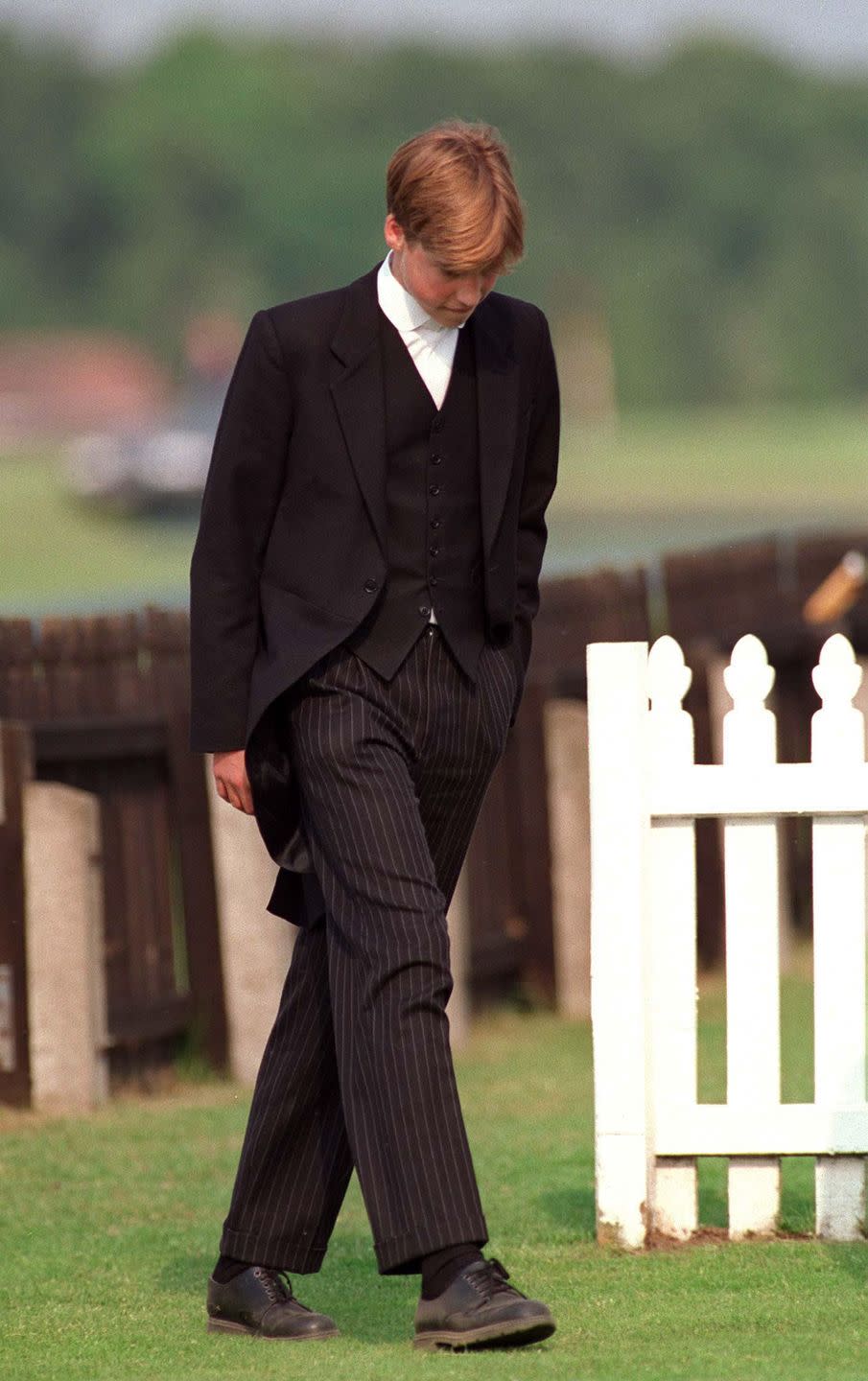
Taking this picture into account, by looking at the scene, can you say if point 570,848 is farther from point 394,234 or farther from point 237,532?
point 394,234

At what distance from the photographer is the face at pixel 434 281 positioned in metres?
4.00

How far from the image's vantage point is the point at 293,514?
414 cm

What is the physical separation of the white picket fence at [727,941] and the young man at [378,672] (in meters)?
0.54

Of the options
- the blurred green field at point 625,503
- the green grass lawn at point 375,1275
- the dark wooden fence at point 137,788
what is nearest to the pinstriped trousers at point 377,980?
the green grass lawn at point 375,1275

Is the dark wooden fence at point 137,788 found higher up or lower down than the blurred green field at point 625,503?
lower down

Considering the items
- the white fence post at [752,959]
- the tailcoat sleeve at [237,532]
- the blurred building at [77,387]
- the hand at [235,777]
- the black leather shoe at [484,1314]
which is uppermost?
the blurred building at [77,387]

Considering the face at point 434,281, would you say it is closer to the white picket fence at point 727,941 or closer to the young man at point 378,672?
the young man at point 378,672

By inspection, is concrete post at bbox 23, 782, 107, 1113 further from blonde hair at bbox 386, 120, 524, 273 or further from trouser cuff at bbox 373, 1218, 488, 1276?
blonde hair at bbox 386, 120, 524, 273

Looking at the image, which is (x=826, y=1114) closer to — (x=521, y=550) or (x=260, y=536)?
(x=521, y=550)

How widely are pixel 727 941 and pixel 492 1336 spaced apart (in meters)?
1.09

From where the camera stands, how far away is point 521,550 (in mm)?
4434

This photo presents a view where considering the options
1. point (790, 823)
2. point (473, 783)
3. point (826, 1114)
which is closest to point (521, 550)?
point (473, 783)

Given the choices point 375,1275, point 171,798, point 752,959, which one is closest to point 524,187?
point 171,798

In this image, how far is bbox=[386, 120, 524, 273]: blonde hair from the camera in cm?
394
